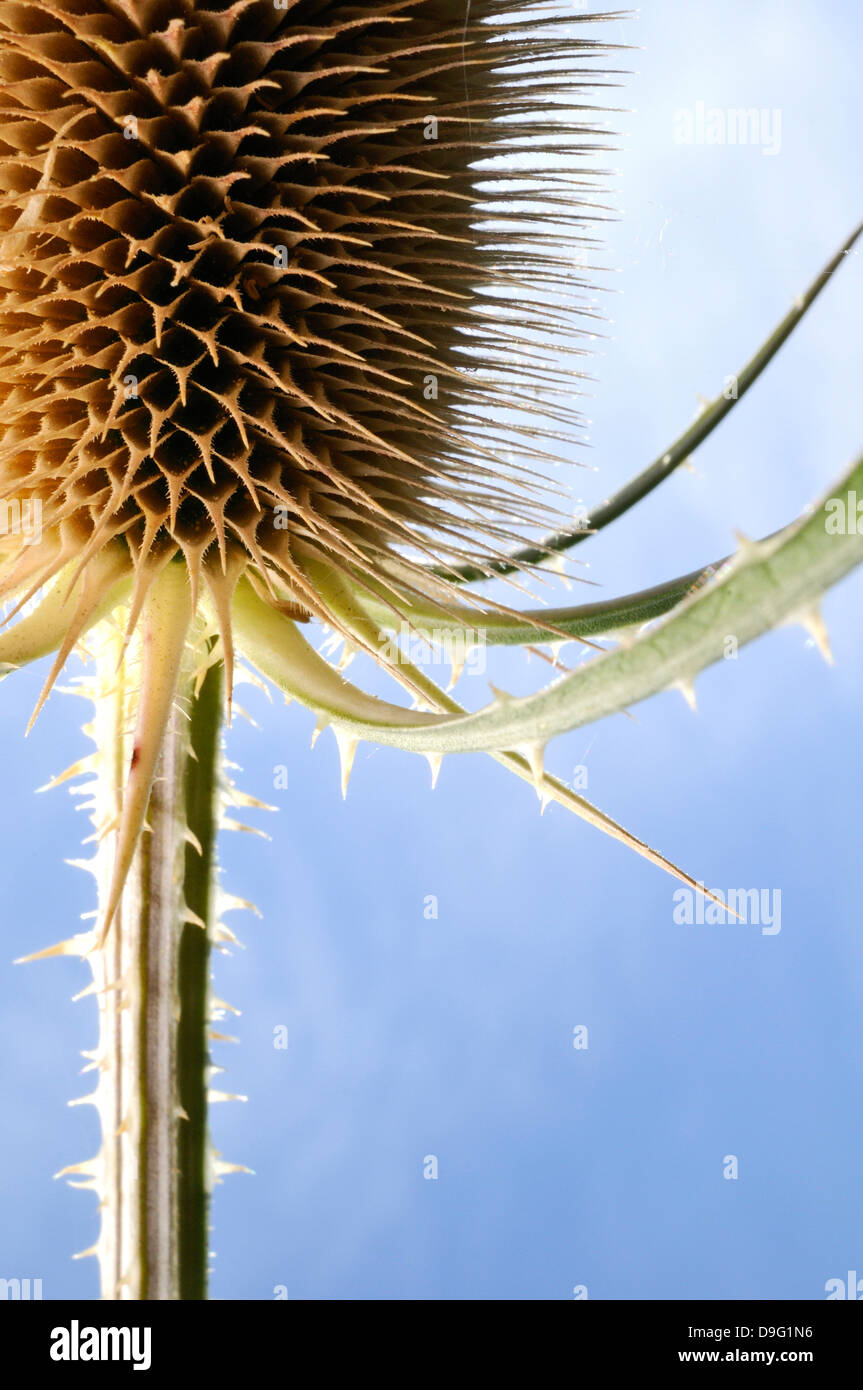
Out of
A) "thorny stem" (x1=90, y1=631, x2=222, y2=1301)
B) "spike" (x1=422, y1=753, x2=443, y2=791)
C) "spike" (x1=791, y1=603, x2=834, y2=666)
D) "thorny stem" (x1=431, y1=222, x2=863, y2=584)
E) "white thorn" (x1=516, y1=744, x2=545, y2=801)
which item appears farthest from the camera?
"thorny stem" (x1=431, y1=222, x2=863, y2=584)

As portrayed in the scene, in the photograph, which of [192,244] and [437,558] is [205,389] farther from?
[437,558]

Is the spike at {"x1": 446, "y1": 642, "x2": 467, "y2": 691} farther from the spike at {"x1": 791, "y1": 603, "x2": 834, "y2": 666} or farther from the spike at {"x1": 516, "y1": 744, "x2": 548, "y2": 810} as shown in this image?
the spike at {"x1": 791, "y1": 603, "x2": 834, "y2": 666}

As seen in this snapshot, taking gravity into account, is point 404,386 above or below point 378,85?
below

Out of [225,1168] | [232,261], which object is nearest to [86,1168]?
[225,1168]

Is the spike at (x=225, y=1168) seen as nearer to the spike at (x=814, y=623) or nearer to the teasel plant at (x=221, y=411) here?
the teasel plant at (x=221, y=411)

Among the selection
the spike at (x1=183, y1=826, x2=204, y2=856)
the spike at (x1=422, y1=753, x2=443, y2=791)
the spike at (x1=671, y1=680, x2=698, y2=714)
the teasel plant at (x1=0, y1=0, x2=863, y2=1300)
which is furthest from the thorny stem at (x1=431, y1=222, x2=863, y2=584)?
the spike at (x1=671, y1=680, x2=698, y2=714)

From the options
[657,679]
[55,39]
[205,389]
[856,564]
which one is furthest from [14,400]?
[856,564]

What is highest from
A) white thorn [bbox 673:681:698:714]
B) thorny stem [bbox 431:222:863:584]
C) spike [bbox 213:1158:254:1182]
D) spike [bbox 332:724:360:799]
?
thorny stem [bbox 431:222:863:584]

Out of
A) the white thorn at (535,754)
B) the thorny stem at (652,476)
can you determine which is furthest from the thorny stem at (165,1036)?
the white thorn at (535,754)

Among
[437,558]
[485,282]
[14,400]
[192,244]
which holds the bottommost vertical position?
[437,558]
